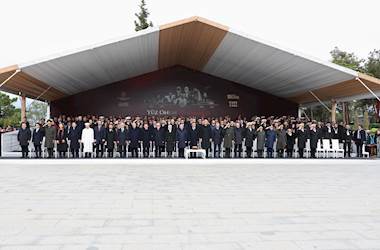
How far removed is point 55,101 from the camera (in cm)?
2203

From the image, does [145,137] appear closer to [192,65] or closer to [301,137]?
[301,137]

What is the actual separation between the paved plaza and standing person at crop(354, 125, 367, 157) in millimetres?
5816

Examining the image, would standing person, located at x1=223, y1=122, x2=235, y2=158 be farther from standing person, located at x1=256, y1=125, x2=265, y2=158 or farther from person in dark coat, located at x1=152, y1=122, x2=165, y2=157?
person in dark coat, located at x1=152, y1=122, x2=165, y2=157

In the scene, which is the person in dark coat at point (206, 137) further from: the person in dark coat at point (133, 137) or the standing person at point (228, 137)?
the person in dark coat at point (133, 137)

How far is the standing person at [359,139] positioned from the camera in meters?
15.0

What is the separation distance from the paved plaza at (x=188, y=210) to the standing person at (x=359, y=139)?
5.82 metres

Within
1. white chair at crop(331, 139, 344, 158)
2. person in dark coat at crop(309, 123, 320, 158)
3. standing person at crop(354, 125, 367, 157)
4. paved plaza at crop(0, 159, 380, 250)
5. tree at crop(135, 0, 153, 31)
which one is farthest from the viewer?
tree at crop(135, 0, 153, 31)

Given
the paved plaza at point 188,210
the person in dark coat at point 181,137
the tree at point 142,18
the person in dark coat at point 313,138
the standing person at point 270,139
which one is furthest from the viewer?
the tree at point 142,18

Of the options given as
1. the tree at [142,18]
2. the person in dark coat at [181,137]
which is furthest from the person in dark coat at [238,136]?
the tree at [142,18]

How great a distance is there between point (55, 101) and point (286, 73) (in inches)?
485

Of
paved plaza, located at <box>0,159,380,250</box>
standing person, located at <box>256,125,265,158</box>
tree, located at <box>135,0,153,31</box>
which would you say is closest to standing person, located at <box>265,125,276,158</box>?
standing person, located at <box>256,125,265,158</box>

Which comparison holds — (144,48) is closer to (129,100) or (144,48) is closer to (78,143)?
(78,143)

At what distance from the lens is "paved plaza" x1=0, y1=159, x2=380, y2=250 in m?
4.00

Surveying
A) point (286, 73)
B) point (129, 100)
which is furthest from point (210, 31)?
point (129, 100)
